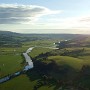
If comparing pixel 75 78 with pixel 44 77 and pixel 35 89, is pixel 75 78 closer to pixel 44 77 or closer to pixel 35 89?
pixel 44 77

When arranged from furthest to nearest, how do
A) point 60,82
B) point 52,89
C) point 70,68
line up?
point 70,68 < point 60,82 < point 52,89

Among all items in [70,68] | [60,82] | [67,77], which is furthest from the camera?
[70,68]

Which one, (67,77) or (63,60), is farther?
(63,60)

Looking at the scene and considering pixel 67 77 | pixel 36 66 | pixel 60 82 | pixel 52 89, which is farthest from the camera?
pixel 36 66

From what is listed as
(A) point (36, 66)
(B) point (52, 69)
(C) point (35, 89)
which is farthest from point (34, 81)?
(A) point (36, 66)

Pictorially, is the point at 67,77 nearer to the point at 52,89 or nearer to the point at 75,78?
the point at 75,78

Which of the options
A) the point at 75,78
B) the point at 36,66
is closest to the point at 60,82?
the point at 75,78

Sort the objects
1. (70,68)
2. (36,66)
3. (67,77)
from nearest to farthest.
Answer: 1. (67,77)
2. (70,68)
3. (36,66)

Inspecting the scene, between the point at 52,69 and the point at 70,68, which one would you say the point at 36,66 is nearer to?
the point at 52,69

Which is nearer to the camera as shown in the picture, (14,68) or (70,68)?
(70,68)
